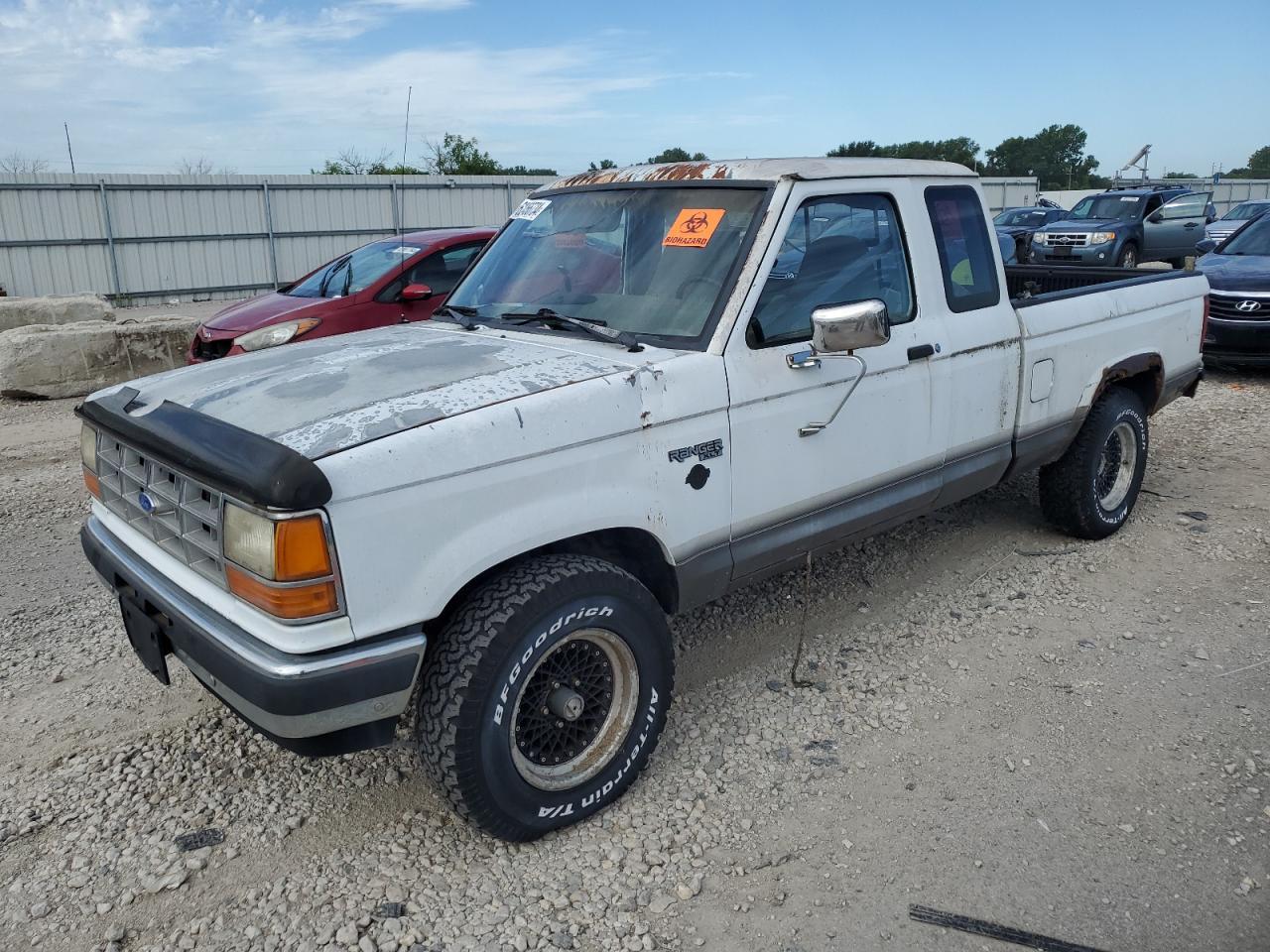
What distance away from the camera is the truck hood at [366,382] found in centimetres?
268

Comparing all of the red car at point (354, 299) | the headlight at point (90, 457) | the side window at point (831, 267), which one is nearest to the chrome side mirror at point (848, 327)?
the side window at point (831, 267)

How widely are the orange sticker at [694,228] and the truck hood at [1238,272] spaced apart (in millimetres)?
7403

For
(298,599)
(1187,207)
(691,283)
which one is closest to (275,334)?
(691,283)

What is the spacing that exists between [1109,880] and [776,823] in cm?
99

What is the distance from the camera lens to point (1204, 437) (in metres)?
7.54

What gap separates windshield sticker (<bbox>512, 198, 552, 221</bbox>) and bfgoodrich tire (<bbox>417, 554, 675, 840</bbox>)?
190 centimetres

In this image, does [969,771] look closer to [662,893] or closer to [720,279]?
[662,893]

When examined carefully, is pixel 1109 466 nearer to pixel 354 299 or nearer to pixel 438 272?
pixel 438 272

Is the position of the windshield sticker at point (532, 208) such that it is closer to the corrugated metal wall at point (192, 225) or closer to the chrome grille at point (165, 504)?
the chrome grille at point (165, 504)

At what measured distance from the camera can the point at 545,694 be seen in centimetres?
302

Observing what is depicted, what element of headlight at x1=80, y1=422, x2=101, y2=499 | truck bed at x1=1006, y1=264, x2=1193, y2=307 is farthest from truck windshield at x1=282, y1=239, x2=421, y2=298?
headlight at x1=80, y1=422, x2=101, y2=499

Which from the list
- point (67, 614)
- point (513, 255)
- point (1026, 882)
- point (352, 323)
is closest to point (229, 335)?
Result: point (352, 323)

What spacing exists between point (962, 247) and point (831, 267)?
2.85 feet

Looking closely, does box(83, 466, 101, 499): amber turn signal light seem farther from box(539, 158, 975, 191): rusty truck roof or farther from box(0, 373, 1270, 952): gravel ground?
box(539, 158, 975, 191): rusty truck roof
